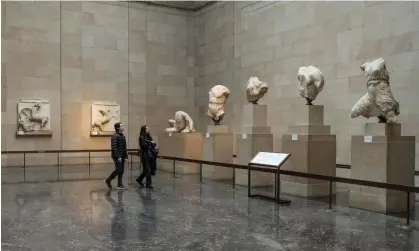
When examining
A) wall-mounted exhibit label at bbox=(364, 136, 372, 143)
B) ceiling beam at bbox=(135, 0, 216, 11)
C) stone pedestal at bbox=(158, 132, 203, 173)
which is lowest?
stone pedestal at bbox=(158, 132, 203, 173)

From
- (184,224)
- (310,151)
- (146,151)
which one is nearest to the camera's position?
(184,224)

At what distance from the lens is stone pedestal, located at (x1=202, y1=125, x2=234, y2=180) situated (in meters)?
13.9

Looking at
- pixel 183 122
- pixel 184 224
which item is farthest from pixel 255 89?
pixel 184 224

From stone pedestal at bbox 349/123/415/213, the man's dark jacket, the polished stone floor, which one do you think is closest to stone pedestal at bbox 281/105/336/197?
the polished stone floor

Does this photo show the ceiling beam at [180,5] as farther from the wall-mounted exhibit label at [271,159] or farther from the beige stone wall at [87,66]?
the wall-mounted exhibit label at [271,159]

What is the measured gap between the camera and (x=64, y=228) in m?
6.70

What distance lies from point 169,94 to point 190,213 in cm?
1382

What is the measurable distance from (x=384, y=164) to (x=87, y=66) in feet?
46.5

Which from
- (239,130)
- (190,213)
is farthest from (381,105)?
(239,130)

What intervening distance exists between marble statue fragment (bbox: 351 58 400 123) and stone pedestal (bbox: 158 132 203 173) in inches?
301

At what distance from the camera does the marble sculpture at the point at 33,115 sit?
17.9 metres

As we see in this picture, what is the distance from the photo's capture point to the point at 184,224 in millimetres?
7020

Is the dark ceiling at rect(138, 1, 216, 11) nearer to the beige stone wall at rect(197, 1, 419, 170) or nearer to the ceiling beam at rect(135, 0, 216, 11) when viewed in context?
the ceiling beam at rect(135, 0, 216, 11)

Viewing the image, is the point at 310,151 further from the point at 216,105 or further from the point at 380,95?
the point at 216,105
